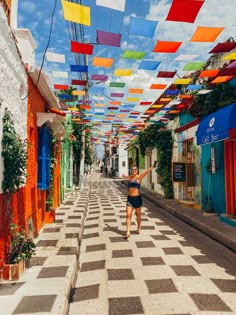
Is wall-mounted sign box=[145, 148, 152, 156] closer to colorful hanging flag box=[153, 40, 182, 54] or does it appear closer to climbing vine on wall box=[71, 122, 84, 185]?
climbing vine on wall box=[71, 122, 84, 185]

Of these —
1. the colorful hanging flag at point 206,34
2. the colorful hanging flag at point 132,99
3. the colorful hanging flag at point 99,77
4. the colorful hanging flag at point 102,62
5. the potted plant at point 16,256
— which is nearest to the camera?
the potted plant at point 16,256

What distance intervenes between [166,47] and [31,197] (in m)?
4.46

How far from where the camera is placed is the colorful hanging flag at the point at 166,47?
5852 mm

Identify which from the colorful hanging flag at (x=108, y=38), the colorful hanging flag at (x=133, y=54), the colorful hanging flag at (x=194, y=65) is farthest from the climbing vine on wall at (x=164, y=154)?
the colorful hanging flag at (x=108, y=38)

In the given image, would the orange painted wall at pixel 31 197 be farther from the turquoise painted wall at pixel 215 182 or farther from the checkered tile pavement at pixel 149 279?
the turquoise painted wall at pixel 215 182

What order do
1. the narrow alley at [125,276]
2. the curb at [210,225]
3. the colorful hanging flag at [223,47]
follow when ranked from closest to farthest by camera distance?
the narrow alley at [125,276], the colorful hanging flag at [223,47], the curb at [210,225]

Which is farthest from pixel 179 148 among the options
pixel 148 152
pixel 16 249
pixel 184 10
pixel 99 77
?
pixel 16 249

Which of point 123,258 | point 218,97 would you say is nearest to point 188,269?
point 123,258

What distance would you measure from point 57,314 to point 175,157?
1222 centimetres

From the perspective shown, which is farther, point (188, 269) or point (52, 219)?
point (52, 219)

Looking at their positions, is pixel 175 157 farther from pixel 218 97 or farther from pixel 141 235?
pixel 141 235

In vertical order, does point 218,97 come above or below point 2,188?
above

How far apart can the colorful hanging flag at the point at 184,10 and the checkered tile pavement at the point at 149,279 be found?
411cm

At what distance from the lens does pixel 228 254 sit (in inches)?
226
